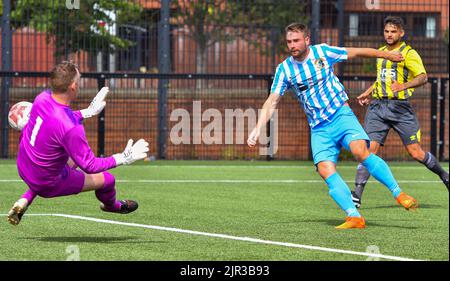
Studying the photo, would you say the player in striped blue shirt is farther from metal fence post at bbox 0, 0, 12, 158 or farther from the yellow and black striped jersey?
metal fence post at bbox 0, 0, 12, 158

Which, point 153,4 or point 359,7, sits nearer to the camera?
point 153,4

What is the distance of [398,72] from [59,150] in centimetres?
557

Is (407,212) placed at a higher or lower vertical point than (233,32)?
lower

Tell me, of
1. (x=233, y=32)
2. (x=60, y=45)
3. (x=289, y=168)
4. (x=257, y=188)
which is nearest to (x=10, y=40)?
(x=60, y=45)

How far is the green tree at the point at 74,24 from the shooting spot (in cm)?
2380

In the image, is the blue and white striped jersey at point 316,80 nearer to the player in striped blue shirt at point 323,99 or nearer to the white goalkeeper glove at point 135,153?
the player in striped blue shirt at point 323,99

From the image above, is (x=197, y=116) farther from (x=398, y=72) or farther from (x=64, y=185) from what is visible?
(x=64, y=185)

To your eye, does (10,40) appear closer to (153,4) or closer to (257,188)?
(153,4)

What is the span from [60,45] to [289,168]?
5886 millimetres

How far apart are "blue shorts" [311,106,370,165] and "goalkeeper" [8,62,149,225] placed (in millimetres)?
2370

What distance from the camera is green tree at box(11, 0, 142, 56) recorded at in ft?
78.1

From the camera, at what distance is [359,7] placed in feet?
95.4

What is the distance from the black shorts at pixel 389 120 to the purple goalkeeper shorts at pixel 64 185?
16.3 ft

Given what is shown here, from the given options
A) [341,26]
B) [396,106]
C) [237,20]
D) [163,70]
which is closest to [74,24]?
[163,70]
